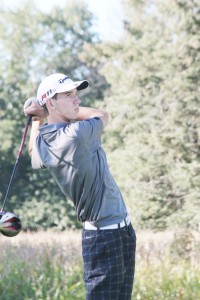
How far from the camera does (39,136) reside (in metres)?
3.47

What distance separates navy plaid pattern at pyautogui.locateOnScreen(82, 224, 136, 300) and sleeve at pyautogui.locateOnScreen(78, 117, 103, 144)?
0.48 meters

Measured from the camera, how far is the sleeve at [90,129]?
10.7ft

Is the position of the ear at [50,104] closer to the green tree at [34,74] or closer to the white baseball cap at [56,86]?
the white baseball cap at [56,86]

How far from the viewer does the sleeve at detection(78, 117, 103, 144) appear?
3.25 meters

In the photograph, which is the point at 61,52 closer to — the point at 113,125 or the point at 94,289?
the point at 113,125

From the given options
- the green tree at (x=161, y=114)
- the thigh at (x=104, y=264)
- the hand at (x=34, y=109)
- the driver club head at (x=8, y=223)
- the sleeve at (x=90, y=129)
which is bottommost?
the thigh at (x=104, y=264)

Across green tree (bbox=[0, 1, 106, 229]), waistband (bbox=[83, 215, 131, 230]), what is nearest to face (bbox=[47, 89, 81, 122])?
waistband (bbox=[83, 215, 131, 230])

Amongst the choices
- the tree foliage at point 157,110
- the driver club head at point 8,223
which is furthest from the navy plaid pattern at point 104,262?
the tree foliage at point 157,110

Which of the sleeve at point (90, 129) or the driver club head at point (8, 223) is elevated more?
the sleeve at point (90, 129)

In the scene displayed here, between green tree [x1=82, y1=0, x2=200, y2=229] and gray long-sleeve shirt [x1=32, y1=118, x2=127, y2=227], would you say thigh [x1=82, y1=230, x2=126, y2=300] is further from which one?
green tree [x1=82, y1=0, x2=200, y2=229]

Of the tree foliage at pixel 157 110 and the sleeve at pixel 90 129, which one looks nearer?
the sleeve at pixel 90 129

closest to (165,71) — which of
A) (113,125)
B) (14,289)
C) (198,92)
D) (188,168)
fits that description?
(198,92)

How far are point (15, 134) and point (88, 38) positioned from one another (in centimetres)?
681

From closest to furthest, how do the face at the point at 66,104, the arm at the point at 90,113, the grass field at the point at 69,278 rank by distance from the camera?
the face at the point at 66,104
the arm at the point at 90,113
the grass field at the point at 69,278
